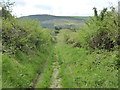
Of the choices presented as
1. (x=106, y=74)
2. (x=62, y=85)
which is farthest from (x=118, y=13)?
(x=62, y=85)

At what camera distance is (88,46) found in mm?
20172

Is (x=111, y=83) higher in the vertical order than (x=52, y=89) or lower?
higher

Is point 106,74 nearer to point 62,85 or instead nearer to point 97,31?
point 62,85

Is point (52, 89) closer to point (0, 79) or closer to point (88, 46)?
point (0, 79)

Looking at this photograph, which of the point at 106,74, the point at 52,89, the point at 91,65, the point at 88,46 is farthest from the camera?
the point at 88,46

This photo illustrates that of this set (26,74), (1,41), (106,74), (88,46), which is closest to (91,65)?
(106,74)

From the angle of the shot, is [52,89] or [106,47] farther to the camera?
[106,47]

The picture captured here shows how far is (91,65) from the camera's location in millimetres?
13758

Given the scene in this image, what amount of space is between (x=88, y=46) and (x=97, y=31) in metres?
2.56

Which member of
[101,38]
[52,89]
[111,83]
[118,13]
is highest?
[118,13]

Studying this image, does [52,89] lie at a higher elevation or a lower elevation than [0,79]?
lower

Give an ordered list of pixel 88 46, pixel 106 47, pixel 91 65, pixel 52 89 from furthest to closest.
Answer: pixel 88 46 < pixel 106 47 < pixel 91 65 < pixel 52 89

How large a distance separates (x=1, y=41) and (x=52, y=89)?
712cm

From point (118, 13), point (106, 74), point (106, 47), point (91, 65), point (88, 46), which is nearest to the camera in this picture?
point (106, 74)
